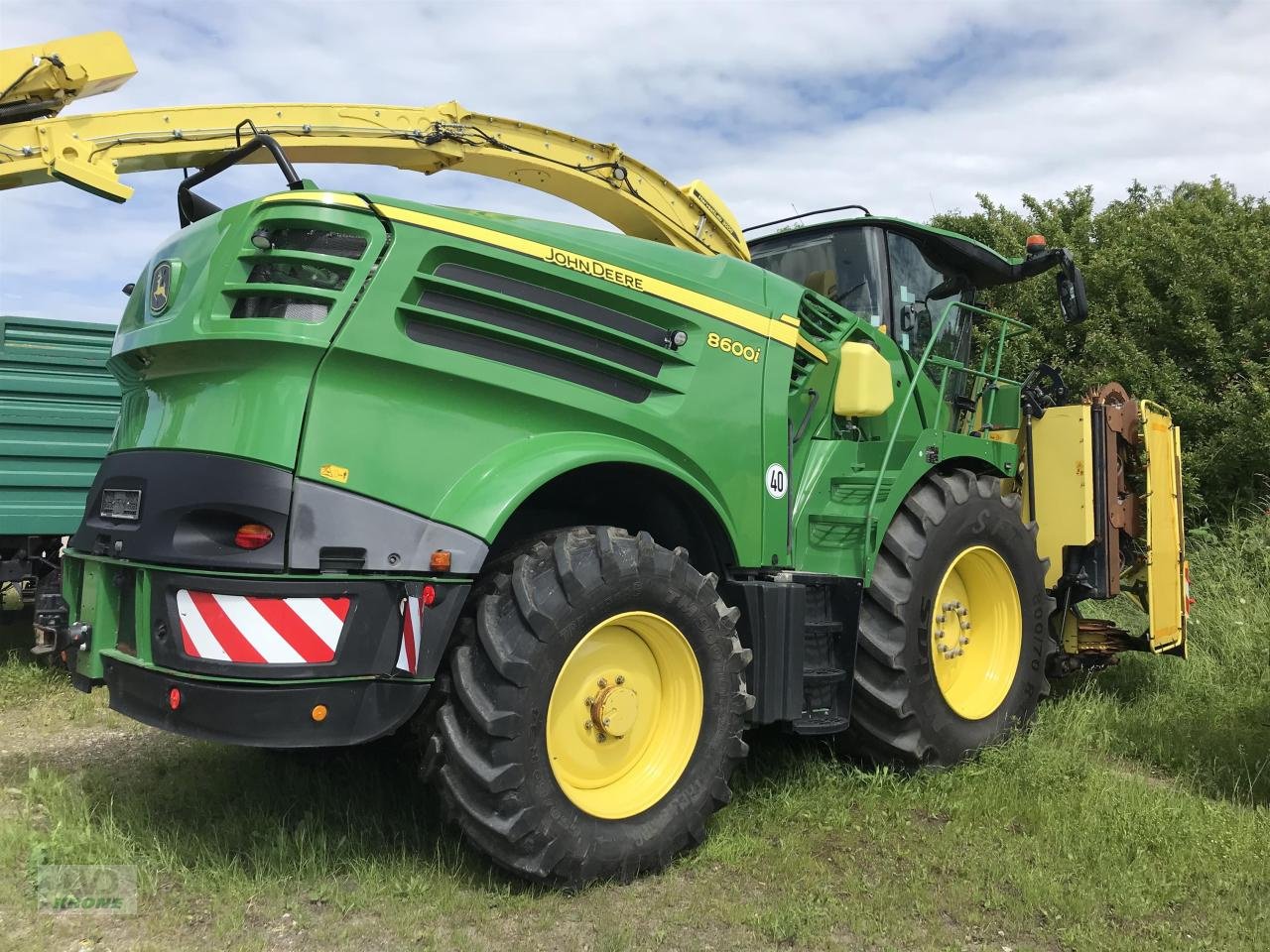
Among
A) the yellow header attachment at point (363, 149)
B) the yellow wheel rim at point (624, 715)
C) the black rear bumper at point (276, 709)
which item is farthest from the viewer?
the yellow header attachment at point (363, 149)

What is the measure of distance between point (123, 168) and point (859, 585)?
3.60 m

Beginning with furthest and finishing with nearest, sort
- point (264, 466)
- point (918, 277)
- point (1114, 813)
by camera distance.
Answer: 1. point (918, 277)
2. point (1114, 813)
3. point (264, 466)

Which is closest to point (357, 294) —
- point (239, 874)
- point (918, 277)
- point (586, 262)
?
point (586, 262)

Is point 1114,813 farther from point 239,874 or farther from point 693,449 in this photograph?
point 239,874

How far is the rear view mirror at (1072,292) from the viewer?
5.13 meters

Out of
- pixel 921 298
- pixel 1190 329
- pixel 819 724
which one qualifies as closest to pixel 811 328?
pixel 921 298

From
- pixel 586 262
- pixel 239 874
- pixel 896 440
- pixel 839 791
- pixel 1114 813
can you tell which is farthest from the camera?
pixel 896 440

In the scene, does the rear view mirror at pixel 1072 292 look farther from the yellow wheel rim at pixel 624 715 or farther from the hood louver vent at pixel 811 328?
the yellow wheel rim at pixel 624 715

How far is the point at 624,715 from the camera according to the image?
3.41 meters

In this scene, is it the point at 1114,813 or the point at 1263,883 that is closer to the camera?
the point at 1263,883

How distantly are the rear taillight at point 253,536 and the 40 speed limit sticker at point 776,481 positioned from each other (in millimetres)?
1895

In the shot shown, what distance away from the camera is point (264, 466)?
9.64 feet

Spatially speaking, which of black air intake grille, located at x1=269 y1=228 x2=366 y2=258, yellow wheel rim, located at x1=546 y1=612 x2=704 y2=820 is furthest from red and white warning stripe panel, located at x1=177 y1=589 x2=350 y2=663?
black air intake grille, located at x1=269 y1=228 x2=366 y2=258

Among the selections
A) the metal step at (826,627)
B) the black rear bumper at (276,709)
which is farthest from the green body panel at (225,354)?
the metal step at (826,627)
